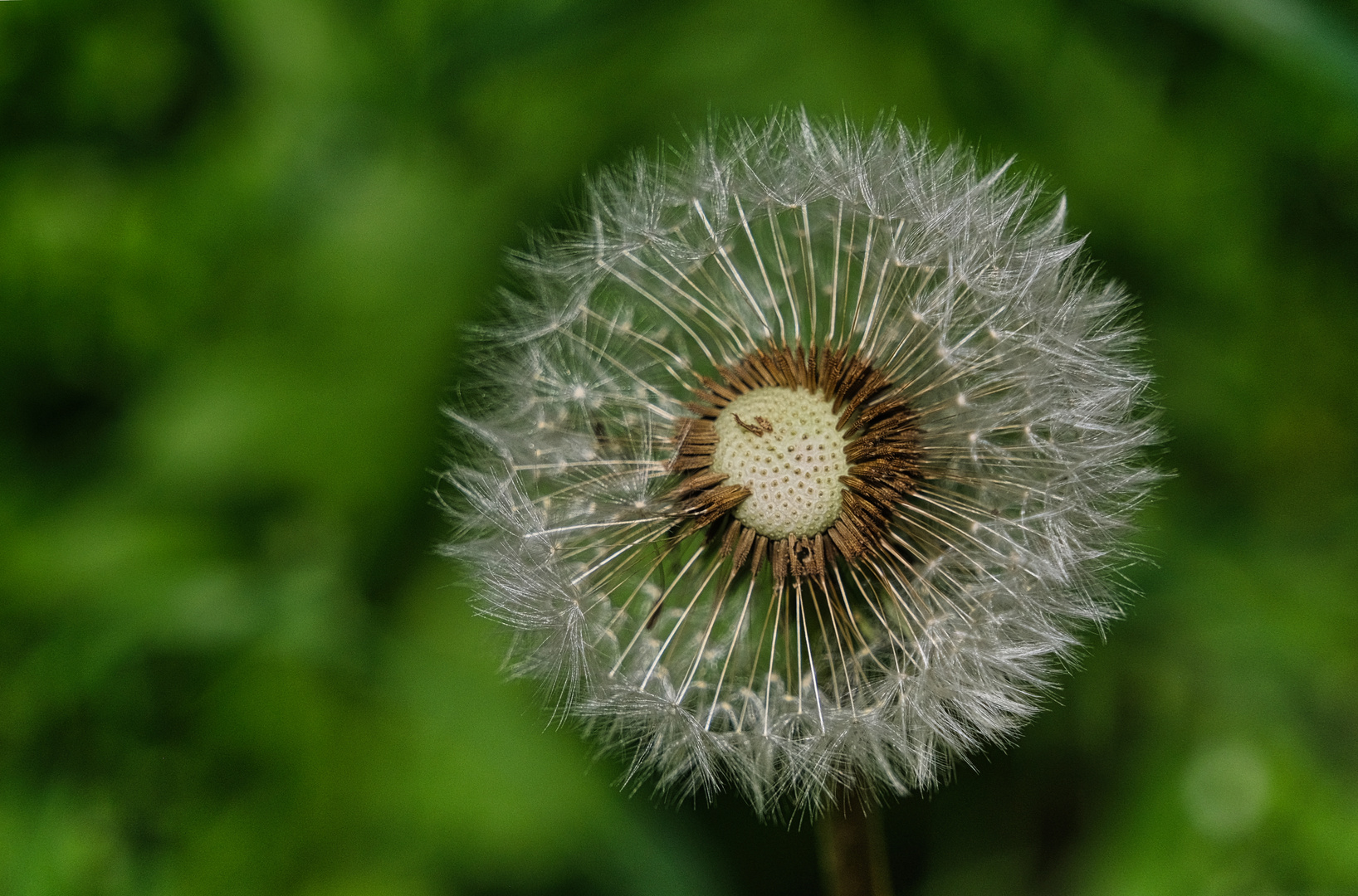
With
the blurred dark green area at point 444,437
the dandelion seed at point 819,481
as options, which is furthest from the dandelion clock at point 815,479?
the blurred dark green area at point 444,437

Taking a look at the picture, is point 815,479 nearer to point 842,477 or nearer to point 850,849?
point 842,477

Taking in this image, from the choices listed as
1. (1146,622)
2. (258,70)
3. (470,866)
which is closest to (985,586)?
(1146,622)

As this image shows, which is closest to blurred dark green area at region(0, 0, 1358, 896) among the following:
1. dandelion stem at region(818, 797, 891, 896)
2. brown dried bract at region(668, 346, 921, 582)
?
dandelion stem at region(818, 797, 891, 896)

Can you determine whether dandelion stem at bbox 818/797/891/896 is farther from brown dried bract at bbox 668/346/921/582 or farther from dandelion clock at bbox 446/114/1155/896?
brown dried bract at bbox 668/346/921/582

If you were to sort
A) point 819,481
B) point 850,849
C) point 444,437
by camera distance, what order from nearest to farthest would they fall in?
point 819,481, point 850,849, point 444,437

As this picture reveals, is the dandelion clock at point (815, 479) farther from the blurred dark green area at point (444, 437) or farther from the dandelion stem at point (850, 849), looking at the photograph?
the blurred dark green area at point (444, 437)

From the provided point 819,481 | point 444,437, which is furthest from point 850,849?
point 444,437

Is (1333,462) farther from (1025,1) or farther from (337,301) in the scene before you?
(337,301)
